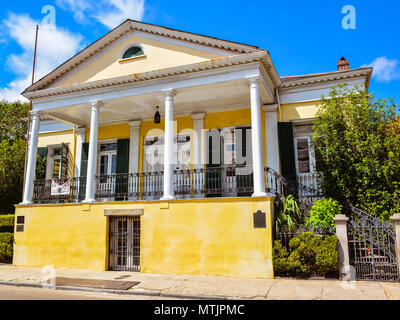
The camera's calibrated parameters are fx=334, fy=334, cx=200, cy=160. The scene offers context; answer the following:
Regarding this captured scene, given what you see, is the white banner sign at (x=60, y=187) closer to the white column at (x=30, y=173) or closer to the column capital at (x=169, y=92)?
the white column at (x=30, y=173)

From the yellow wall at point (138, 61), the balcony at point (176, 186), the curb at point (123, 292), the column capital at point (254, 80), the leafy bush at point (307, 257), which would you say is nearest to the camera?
the curb at point (123, 292)

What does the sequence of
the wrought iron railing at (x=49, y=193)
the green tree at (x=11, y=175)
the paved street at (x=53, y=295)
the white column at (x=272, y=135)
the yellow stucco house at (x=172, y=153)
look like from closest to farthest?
the paved street at (x=53, y=295), the yellow stucco house at (x=172, y=153), the white column at (x=272, y=135), the wrought iron railing at (x=49, y=193), the green tree at (x=11, y=175)

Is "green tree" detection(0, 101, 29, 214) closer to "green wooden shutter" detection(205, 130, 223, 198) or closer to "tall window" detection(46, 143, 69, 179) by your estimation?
"tall window" detection(46, 143, 69, 179)

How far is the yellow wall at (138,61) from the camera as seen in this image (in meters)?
10.4

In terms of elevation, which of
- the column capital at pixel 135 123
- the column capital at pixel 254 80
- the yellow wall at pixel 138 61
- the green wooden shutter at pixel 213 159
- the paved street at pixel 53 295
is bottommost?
the paved street at pixel 53 295

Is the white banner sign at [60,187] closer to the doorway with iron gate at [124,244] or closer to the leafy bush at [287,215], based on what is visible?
the doorway with iron gate at [124,244]

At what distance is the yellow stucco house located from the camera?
8898 mm

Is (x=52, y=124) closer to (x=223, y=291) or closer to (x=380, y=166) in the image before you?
(x=223, y=291)

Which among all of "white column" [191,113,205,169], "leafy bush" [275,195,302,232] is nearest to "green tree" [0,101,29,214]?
"white column" [191,113,205,169]

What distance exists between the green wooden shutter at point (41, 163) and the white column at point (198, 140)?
709cm

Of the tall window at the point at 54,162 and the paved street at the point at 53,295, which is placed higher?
the tall window at the point at 54,162

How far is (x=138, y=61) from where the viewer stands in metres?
11.1

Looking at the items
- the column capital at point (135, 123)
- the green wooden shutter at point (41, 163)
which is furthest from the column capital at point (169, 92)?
the green wooden shutter at point (41, 163)

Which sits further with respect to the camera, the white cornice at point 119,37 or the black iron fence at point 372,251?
the white cornice at point 119,37
